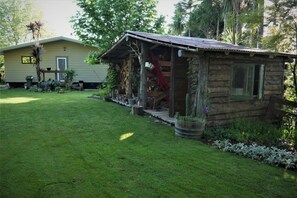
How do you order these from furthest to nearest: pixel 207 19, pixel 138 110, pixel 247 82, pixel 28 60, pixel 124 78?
pixel 207 19 < pixel 28 60 < pixel 124 78 < pixel 138 110 < pixel 247 82

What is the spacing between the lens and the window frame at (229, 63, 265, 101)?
7148mm

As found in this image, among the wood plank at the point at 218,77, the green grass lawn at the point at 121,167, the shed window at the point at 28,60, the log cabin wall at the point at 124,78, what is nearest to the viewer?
the green grass lawn at the point at 121,167


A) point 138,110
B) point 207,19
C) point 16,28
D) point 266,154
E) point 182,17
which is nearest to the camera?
point 266,154

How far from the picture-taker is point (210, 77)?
21.6ft

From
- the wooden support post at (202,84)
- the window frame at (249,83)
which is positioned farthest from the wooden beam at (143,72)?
the window frame at (249,83)

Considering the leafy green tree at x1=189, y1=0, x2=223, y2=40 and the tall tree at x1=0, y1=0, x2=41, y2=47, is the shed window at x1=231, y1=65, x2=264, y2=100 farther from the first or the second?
the tall tree at x1=0, y1=0, x2=41, y2=47

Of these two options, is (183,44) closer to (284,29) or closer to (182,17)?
(284,29)

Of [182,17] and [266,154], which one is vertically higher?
[182,17]

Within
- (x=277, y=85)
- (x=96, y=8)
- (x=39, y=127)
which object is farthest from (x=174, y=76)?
(x=96, y=8)

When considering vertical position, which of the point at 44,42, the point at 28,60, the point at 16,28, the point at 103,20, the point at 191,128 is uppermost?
the point at 16,28

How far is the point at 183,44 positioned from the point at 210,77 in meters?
1.11

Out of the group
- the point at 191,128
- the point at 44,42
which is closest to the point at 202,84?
the point at 191,128

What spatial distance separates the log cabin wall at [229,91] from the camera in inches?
262

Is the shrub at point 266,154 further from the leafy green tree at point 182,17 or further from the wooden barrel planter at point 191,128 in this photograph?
the leafy green tree at point 182,17
